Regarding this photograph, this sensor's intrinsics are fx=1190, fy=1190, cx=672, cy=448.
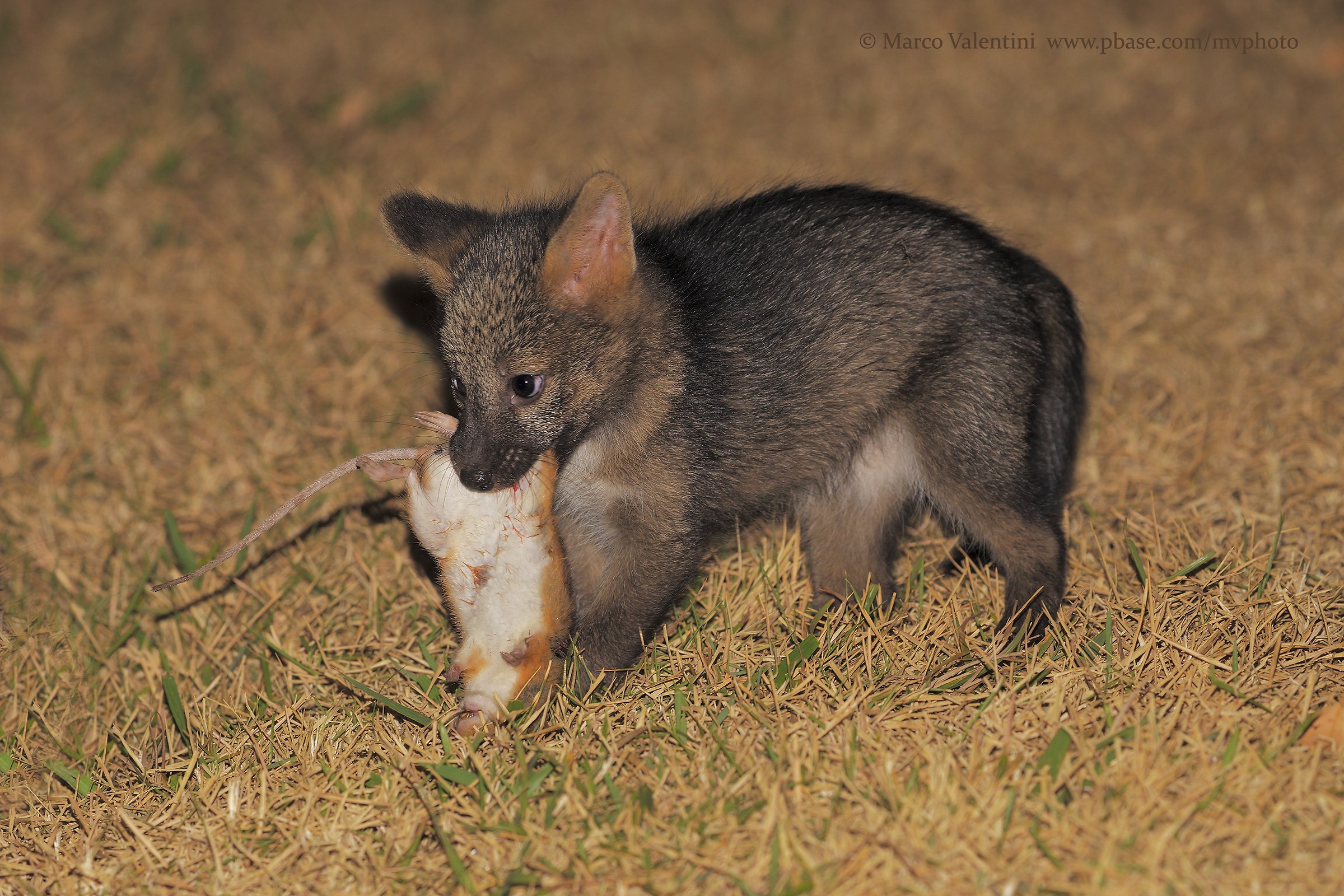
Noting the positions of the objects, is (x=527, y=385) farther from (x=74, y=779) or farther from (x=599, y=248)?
(x=74, y=779)

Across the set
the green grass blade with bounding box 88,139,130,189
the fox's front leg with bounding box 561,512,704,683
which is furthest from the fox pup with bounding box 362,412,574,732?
the green grass blade with bounding box 88,139,130,189

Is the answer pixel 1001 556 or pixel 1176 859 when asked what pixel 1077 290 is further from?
pixel 1176 859

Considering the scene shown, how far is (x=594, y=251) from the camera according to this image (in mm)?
3414

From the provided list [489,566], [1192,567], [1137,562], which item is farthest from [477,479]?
[1192,567]

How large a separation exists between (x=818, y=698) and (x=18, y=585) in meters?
2.90

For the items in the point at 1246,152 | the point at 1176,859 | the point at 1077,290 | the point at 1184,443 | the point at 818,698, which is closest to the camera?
the point at 1176,859

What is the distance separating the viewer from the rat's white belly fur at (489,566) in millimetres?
3352

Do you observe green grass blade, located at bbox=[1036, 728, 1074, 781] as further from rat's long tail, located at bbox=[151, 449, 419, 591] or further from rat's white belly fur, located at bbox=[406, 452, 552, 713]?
rat's long tail, located at bbox=[151, 449, 419, 591]

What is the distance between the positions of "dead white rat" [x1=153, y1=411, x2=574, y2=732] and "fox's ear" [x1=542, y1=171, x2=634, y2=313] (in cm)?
49

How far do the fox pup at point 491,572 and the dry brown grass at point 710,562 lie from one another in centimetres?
16

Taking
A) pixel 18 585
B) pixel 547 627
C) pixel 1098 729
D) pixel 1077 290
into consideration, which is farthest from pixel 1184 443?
pixel 18 585

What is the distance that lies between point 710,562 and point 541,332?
1.14 m

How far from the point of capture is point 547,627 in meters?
3.44

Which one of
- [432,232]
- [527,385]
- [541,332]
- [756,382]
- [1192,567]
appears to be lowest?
[1192,567]
